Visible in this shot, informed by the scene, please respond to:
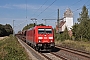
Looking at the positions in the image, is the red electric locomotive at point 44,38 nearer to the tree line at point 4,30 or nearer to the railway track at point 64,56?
the railway track at point 64,56

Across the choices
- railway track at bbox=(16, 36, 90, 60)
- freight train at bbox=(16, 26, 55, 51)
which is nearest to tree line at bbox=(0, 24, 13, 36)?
freight train at bbox=(16, 26, 55, 51)

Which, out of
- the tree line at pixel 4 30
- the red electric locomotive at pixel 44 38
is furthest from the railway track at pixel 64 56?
the tree line at pixel 4 30

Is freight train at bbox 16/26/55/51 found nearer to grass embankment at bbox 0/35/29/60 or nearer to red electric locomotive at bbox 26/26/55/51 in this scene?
red electric locomotive at bbox 26/26/55/51

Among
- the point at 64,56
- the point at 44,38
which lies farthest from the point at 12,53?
the point at 44,38

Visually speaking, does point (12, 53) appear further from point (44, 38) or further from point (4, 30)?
point (4, 30)

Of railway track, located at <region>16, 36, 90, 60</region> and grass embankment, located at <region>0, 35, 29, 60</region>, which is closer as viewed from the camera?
grass embankment, located at <region>0, 35, 29, 60</region>

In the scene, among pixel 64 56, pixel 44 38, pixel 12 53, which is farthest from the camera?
pixel 44 38

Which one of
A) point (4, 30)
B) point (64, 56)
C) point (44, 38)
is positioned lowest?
point (64, 56)

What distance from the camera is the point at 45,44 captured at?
24406mm

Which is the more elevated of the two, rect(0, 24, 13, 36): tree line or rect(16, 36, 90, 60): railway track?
rect(0, 24, 13, 36): tree line

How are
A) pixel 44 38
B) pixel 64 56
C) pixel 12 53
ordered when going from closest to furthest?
pixel 12 53
pixel 64 56
pixel 44 38

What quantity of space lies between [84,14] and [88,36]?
4390cm

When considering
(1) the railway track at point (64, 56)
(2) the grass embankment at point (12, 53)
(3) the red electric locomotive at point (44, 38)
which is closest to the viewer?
(2) the grass embankment at point (12, 53)

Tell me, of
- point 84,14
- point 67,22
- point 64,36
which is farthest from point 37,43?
point 67,22
